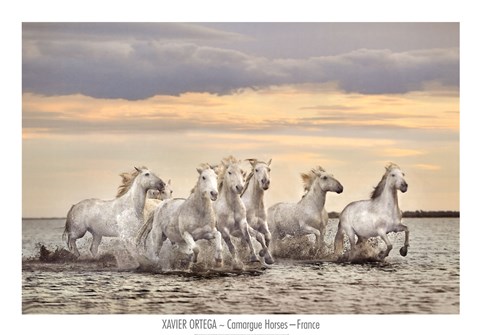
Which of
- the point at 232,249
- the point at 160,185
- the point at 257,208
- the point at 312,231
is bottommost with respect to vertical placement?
the point at 232,249

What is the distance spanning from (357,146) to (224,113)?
185 centimetres

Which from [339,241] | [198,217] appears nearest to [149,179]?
[198,217]

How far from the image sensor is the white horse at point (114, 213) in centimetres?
1669

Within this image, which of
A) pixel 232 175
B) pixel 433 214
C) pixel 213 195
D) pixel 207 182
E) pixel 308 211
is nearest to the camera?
pixel 213 195

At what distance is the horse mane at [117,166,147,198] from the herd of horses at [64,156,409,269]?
1 centimetres

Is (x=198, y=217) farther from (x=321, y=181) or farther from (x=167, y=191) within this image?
(x=321, y=181)

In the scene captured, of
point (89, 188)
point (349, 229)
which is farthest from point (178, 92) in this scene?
point (349, 229)

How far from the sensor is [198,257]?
1625 centimetres

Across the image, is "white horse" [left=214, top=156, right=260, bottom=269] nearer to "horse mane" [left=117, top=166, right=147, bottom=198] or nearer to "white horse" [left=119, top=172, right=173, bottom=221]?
"white horse" [left=119, top=172, right=173, bottom=221]

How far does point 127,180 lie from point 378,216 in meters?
3.48

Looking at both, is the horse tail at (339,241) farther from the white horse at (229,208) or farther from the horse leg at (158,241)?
the horse leg at (158,241)

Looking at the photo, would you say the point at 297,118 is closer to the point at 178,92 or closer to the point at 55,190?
the point at 178,92

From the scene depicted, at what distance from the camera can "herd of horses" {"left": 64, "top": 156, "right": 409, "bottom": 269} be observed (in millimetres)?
16188

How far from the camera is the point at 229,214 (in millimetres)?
16359
